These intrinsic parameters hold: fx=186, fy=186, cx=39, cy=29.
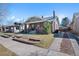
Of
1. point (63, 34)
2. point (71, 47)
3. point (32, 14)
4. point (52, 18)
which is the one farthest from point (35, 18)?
point (71, 47)

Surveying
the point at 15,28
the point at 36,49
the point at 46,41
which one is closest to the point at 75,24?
the point at 46,41

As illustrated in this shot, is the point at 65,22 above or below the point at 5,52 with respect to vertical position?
above

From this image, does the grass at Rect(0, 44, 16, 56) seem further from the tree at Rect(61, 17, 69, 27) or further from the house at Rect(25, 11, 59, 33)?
the tree at Rect(61, 17, 69, 27)

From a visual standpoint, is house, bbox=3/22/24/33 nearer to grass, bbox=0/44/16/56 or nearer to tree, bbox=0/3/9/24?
tree, bbox=0/3/9/24

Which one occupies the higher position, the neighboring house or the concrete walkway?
the neighboring house

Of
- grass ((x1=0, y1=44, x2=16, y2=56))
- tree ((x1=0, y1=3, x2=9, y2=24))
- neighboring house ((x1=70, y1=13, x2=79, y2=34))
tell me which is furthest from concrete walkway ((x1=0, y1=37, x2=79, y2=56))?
tree ((x1=0, y1=3, x2=9, y2=24))

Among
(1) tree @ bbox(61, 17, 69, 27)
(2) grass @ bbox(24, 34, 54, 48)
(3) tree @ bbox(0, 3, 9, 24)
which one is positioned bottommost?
(2) grass @ bbox(24, 34, 54, 48)

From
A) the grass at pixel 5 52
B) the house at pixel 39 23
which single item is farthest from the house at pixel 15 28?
the grass at pixel 5 52

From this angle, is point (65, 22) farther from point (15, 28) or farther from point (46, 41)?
point (15, 28)

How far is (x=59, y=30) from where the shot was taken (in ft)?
7.61

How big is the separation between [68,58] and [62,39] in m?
0.24

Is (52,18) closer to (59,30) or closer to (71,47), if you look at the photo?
(59,30)

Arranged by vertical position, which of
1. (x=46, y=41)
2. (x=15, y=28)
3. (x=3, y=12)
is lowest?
(x=46, y=41)

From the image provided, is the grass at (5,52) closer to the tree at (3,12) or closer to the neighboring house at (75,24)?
the tree at (3,12)
